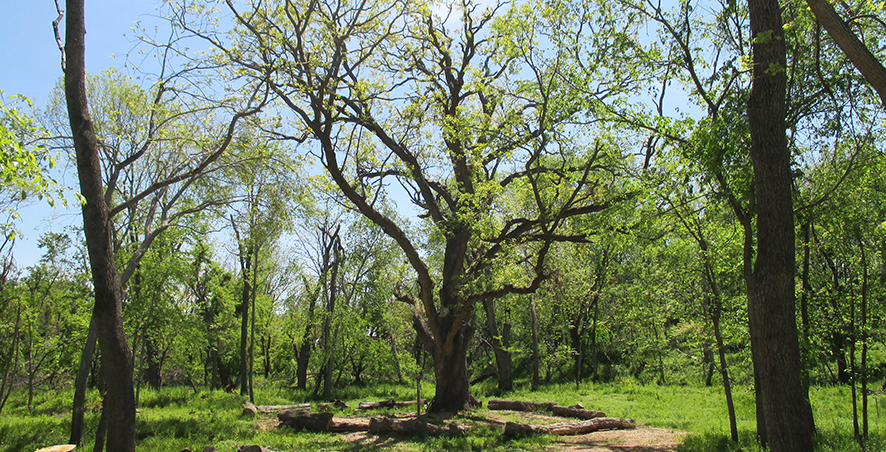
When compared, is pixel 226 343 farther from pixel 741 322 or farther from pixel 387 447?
pixel 741 322

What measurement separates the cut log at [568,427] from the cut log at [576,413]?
1735mm

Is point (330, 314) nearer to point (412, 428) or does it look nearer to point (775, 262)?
point (412, 428)

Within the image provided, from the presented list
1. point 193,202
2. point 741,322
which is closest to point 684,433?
point 741,322

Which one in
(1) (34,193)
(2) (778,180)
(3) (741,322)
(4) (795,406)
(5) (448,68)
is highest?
(5) (448,68)

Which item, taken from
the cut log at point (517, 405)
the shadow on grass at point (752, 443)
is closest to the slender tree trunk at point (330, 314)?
the cut log at point (517, 405)

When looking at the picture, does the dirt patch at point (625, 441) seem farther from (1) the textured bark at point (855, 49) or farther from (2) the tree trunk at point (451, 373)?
(1) the textured bark at point (855, 49)

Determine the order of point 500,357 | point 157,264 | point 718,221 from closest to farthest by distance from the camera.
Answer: point 718,221, point 157,264, point 500,357

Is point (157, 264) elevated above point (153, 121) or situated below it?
below

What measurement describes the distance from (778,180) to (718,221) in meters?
4.32

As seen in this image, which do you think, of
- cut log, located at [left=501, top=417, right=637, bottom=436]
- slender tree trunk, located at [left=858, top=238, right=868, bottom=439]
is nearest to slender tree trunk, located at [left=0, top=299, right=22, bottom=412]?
cut log, located at [left=501, top=417, right=637, bottom=436]

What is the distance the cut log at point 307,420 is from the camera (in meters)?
12.5

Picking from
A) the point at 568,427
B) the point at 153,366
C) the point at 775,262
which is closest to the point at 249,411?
the point at 568,427

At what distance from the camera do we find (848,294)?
8914 mm

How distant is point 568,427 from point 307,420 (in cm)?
677
